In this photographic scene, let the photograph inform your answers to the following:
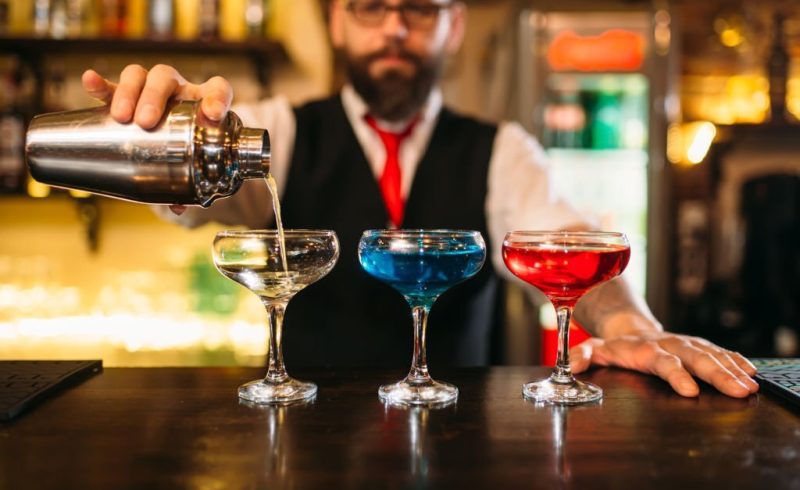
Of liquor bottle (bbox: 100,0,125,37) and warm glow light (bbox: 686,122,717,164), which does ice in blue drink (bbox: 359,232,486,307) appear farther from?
warm glow light (bbox: 686,122,717,164)

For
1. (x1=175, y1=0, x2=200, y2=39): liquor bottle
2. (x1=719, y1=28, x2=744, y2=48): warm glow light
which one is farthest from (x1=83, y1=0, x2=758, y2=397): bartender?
(x1=719, y1=28, x2=744, y2=48): warm glow light

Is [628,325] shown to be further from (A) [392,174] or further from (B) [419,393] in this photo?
(A) [392,174]

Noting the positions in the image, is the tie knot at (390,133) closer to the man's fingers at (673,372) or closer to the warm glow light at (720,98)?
the man's fingers at (673,372)

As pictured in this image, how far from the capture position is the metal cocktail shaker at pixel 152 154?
88 cm

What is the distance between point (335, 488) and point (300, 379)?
422mm

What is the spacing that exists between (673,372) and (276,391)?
542 millimetres

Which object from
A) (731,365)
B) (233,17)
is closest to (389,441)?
(731,365)

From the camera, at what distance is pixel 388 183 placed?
2.00 m

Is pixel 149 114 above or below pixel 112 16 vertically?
below

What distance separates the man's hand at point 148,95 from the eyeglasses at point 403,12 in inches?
41.2

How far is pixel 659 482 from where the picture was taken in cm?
61

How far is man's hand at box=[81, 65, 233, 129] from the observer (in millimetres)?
875

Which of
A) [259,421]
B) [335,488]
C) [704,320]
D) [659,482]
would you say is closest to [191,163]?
[259,421]

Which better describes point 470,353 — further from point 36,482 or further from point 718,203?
point 718,203
